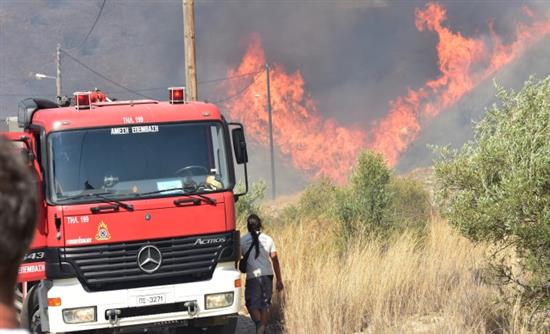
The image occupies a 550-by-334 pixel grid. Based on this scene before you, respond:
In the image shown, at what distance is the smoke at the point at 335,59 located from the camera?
5119cm

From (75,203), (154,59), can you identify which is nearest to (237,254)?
(75,203)

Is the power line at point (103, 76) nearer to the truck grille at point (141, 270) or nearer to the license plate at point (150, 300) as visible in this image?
the truck grille at point (141, 270)

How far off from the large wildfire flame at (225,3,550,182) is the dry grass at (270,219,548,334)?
3820 centimetres

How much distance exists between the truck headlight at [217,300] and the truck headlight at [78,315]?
1188 millimetres

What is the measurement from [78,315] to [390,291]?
3896mm

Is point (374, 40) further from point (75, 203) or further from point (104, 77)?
point (75, 203)

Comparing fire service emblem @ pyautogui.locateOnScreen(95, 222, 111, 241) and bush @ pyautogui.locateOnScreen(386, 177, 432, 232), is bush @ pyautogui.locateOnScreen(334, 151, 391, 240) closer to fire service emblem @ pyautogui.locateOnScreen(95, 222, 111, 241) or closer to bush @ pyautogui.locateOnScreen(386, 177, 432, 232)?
bush @ pyautogui.locateOnScreen(386, 177, 432, 232)

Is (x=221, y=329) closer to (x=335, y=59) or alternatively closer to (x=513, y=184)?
(x=513, y=184)

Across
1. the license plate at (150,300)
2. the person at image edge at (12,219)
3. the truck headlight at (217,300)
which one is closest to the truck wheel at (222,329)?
the truck headlight at (217,300)

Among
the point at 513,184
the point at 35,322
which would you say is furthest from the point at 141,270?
the point at 513,184

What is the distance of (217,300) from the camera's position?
8711 millimetres

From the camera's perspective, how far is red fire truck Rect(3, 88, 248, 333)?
332 inches

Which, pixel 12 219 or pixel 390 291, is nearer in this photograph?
pixel 12 219

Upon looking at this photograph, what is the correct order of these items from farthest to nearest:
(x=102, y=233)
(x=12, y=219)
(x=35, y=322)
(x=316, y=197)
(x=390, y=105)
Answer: (x=390, y=105)
(x=316, y=197)
(x=35, y=322)
(x=102, y=233)
(x=12, y=219)
